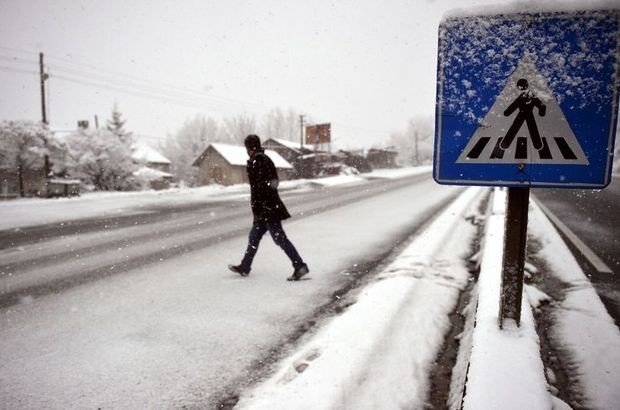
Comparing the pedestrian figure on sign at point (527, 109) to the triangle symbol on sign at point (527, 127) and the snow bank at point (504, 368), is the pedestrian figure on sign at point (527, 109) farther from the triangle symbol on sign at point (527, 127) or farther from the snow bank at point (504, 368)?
the snow bank at point (504, 368)

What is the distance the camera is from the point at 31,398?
7.00ft

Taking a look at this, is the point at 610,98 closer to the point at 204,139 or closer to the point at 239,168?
the point at 239,168

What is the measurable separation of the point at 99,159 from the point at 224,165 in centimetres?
1676

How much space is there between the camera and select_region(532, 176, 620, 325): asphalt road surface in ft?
12.5

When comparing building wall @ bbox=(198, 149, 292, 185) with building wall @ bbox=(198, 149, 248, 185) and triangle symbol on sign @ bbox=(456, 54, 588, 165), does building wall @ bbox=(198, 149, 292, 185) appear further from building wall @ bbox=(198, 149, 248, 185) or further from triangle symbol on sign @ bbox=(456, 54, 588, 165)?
triangle symbol on sign @ bbox=(456, 54, 588, 165)

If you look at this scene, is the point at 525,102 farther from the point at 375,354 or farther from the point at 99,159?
the point at 99,159

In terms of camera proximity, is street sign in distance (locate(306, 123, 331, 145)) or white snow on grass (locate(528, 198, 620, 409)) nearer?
white snow on grass (locate(528, 198, 620, 409))

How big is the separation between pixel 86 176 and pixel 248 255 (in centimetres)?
2611

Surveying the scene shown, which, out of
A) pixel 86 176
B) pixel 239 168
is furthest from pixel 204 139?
pixel 86 176

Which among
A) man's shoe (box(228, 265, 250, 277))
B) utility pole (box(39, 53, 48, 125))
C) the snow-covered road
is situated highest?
utility pole (box(39, 53, 48, 125))

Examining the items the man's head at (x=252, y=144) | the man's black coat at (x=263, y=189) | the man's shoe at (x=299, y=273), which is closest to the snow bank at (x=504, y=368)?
the man's shoe at (x=299, y=273)

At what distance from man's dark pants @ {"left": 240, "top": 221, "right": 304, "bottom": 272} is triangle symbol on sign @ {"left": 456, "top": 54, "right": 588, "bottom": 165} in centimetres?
293

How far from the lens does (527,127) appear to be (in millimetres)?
1701

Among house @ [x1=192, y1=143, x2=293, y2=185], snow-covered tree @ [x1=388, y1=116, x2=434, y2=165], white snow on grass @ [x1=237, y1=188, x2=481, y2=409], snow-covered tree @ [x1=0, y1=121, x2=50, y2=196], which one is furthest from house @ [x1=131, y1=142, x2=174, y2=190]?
snow-covered tree @ [x1=388, y1=116, x2=434, y2=165]
